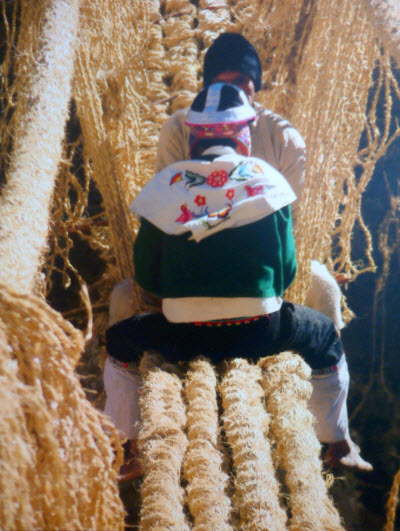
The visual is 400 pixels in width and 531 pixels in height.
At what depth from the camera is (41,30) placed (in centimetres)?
83

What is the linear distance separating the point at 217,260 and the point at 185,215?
3.8 inches

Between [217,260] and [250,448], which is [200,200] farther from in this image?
[250,448]

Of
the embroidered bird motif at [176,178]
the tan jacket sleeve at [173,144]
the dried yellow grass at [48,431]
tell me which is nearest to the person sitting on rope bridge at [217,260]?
the embroidered bird motif at [176,178]

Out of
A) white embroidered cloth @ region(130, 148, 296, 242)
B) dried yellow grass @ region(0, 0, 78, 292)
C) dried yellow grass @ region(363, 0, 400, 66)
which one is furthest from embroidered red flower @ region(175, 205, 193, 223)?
dried yellow grass @ region(363, 0, 400, 66)

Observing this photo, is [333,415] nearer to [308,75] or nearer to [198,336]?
[198,336]

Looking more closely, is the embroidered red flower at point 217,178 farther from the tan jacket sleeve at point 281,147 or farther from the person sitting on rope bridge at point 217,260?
the tan jacket sleeve at point 281,147

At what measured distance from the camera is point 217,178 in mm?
836

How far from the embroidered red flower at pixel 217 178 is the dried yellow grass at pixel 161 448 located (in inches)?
13.7

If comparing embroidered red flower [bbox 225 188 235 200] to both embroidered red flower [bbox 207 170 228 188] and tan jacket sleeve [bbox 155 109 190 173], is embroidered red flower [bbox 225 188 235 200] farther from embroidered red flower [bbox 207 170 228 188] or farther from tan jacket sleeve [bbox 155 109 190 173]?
tan jacket sleeve [bbox 155 109 190 173]

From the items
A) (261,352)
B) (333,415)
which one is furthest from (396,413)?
(261,352)

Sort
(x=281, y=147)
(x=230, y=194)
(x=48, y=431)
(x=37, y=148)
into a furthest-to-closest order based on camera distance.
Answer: (x=281, y=147) < (x=230, y=194) < (x=37, y=148) < (x=48, y=431)

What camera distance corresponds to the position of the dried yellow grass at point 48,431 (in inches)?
16.7

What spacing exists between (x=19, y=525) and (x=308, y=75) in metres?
1.18

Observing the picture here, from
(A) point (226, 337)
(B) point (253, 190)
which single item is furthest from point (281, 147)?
(A) point (226, 337)
